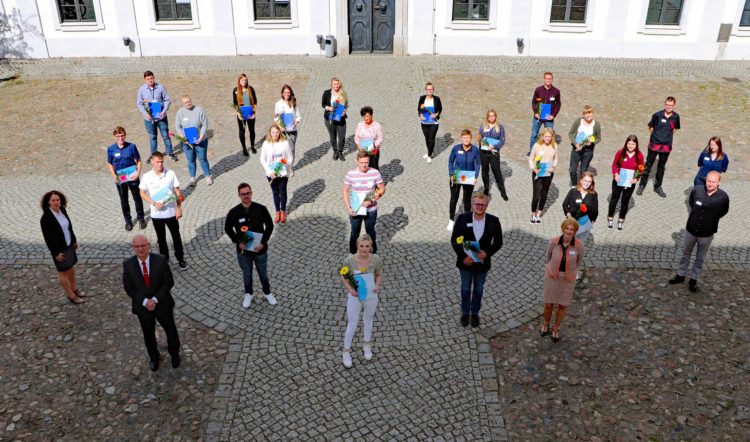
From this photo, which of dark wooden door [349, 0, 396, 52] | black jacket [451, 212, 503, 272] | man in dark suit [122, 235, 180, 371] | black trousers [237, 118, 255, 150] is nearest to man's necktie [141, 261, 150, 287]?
man in dark suit [122, 235, 180, 371]

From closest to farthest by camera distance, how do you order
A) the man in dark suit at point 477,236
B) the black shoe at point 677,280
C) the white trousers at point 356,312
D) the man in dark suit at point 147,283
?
the man in dark suit at point 147,283
the white trousers at point 356,312
the man in dark suit at point 477,236
the black shoe at point 677,280

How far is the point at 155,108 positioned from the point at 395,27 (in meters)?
11.7

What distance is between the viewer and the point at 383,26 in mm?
22938

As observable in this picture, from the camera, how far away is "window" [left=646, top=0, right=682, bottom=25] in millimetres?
21797

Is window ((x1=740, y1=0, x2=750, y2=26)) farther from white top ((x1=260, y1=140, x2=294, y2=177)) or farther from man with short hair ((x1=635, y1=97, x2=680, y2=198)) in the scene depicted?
white top ((x1=260, y1=140, x2=294, y2=177))

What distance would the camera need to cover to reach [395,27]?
73.8 feet

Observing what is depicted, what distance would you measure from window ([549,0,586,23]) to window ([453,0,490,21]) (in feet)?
7.79

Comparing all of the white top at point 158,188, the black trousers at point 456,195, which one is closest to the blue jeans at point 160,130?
the white top at point 158,188

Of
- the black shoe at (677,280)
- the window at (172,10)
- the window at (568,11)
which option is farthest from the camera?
the window at (172,10)

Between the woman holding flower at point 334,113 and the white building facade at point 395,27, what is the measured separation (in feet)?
32.9

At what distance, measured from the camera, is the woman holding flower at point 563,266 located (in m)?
7.29

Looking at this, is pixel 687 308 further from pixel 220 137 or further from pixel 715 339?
pixel 220 137

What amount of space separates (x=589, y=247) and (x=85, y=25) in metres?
20.1

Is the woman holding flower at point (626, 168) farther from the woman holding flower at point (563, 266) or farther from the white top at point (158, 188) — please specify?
the white top at point (158, 188)
